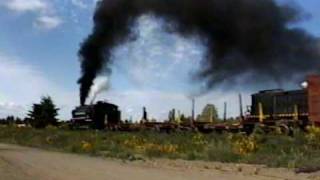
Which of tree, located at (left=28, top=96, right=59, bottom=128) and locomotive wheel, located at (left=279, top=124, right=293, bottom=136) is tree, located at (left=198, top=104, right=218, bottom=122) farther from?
tree, located at (left=28, top=96, right=59, bottom=128)

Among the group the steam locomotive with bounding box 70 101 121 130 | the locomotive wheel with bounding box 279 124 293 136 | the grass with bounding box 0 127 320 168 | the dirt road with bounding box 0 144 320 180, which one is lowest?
the dirt road with bounding box 0 144 320 180

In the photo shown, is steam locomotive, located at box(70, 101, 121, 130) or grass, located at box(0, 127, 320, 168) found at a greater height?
steam locomotive, located at box(70, 101, 121, 130)

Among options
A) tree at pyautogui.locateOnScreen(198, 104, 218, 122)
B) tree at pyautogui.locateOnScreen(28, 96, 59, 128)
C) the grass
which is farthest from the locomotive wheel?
tree at pyautogui.locateOnScreen(28, 96, 59, 128)

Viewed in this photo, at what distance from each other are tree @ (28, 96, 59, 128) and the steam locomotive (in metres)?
12.1

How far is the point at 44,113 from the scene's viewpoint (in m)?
72.7

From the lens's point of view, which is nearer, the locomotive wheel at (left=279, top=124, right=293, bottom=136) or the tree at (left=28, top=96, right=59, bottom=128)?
the locomotive wheel at (left=279, top=124, right=293, bottom=136)

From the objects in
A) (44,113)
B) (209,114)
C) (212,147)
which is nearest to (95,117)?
(209,114)

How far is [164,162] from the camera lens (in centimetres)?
2833

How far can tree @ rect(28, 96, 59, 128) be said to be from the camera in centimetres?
7175

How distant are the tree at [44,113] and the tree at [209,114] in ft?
66.9

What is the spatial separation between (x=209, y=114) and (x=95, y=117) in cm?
998

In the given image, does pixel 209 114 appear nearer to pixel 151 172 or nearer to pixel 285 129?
pixel 285 129

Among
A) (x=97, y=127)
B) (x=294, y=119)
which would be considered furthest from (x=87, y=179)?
(x=97, y=127)

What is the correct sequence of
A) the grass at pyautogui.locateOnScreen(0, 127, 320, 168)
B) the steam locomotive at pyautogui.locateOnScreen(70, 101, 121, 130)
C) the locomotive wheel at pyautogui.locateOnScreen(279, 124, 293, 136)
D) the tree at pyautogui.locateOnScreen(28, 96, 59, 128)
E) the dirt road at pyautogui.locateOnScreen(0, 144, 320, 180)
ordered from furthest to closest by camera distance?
the tree at pyautogui.locateOnScreen(28, 96, 59, 128)
the steam locomotive at pyautogui.locateOnScreen(70, 101, 121, 130)
the locomotive wheel at pyautogui.locateOnScreen(279, 124, 293, 136)
the grass at pyautogui.locateOnScreen(0, 127, 320, 168)
the dirt road at pyautogui.locateOnScreen(0, 144, 320, 180)
